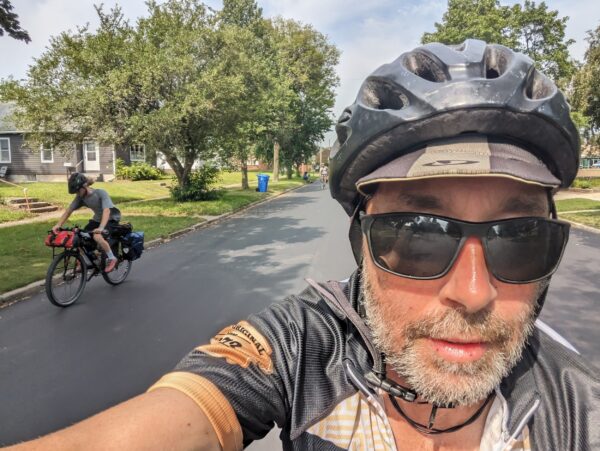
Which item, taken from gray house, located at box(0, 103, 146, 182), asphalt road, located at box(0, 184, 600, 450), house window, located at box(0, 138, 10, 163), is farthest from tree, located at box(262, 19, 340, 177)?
asphalt road, located at box(0, 184, 600, 450)

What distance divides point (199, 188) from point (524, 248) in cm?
2029

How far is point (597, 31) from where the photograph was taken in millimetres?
16375

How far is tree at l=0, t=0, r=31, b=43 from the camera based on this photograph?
10.4 meters

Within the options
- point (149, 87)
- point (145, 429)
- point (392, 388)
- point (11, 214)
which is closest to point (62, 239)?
point (145, 429)

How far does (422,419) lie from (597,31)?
2041 cm

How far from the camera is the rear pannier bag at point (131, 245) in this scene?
7.53 m

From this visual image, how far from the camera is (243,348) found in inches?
57.7

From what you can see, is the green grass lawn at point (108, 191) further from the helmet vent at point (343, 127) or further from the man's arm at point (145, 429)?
the man's arm at point (145, 429)

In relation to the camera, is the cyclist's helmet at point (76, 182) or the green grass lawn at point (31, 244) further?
the green grass lawn at point (31, 244)

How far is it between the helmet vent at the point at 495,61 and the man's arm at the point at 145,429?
1582 mm

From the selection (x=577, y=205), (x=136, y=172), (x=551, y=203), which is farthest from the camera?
(x=136, y=172)

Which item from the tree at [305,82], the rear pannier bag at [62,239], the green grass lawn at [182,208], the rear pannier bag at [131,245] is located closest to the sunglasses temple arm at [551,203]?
the rear pannier bag at [62,239]

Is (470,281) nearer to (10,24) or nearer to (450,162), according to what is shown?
(450,162)

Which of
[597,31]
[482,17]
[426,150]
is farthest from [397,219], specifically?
[482,17]
